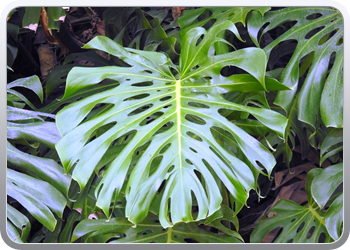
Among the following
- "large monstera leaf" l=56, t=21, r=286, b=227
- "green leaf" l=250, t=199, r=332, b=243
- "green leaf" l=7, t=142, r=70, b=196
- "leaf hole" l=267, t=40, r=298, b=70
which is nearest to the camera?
"large monstera leaf" l=56, t=21, r=286, b=227

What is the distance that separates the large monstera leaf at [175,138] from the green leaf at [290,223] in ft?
0.76

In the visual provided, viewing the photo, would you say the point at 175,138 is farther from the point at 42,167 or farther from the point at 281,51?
the point at 281,51

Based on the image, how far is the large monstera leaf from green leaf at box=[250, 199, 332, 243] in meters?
0.23

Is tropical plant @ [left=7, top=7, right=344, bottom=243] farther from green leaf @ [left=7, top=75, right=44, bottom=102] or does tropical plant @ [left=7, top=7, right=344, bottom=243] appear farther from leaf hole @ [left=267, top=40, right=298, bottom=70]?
leaf hole @ [left=267, top=40, right=298, bottom=70]

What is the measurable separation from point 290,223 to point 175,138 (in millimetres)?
401

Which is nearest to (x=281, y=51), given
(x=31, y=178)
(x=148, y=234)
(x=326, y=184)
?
(x=326, y=184)

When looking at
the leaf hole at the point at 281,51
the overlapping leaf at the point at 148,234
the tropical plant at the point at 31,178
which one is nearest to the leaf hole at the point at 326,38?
the leaf hole at the point at 281,51

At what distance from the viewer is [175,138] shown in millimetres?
728

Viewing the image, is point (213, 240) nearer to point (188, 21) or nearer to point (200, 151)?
point (200, 151)

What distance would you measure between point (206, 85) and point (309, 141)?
37 centimetres

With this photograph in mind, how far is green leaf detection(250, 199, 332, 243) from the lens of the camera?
35.7 inches

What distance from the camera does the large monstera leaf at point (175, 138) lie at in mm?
687

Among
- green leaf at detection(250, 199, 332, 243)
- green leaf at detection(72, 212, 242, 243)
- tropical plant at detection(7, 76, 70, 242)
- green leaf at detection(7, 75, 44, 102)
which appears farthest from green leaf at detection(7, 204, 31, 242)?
green leaf at detection(250, 199, 332, 243)

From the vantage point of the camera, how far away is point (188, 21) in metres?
0.93
